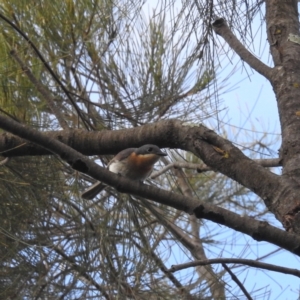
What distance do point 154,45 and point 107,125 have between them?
18.7 inches

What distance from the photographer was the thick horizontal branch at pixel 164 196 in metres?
0.71

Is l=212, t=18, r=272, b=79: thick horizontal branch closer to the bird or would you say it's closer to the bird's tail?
the bird

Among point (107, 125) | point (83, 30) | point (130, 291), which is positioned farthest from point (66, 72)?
point (130, 291)

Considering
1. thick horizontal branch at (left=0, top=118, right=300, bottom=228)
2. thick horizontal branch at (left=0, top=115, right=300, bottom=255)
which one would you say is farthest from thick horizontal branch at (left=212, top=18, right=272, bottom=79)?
thick horizontal branch at (left=0, top=115, right=300, bottom=255)

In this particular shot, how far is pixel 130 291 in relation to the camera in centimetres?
156

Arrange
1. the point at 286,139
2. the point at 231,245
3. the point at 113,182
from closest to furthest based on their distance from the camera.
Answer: the point at 113,182
the point at 286,139
the point at 231,245

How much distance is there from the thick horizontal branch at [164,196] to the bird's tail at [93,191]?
74cm

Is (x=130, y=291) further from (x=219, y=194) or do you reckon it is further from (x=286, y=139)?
(x=219, y=194)

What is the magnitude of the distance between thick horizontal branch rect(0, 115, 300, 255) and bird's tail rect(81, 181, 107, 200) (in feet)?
2.43

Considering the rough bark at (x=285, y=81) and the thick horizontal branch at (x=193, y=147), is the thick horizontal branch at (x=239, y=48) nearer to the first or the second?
the rough bark at (x=285, y=81)

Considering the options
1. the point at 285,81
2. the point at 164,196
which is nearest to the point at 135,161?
the point at 285,81

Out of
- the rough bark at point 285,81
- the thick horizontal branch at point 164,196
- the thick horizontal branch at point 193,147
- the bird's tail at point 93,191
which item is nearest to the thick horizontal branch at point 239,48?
the rough bark at point 285,81

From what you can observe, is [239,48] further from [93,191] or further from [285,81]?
[93,191]

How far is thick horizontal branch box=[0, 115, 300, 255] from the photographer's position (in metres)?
0.71
